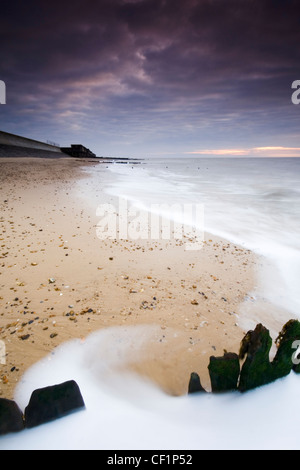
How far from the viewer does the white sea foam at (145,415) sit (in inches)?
83.7

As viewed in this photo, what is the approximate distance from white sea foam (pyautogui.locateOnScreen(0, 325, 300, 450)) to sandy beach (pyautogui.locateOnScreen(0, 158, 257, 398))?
8.0 inches

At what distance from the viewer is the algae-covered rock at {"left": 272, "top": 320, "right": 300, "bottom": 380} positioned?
2402 mm

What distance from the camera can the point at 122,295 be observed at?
4062 millimetres

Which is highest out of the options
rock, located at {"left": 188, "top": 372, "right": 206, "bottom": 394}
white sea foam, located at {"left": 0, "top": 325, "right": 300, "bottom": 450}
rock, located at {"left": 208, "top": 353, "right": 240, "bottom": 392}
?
rock, located at {"left": 208, "top": 353, "right": 240, "bottom": 392}

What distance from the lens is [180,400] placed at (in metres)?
2.52

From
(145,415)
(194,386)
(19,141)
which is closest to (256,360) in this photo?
(194,386)

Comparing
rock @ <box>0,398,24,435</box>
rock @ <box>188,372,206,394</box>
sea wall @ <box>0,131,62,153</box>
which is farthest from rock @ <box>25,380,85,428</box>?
sea wall @ <box>0,131,62,153</box>

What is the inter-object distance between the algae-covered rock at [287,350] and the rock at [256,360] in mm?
114

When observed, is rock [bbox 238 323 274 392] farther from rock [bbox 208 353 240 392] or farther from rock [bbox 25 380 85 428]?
rock [bbox 25 380 85 428]

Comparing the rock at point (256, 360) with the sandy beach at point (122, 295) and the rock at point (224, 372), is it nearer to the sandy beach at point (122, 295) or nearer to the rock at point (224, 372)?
the rock at point (224, 372)

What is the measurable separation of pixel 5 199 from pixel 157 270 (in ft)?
27.9

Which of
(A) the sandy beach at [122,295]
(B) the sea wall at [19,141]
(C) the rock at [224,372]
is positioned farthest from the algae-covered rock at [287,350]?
(B) the sea wall at [19,141]
